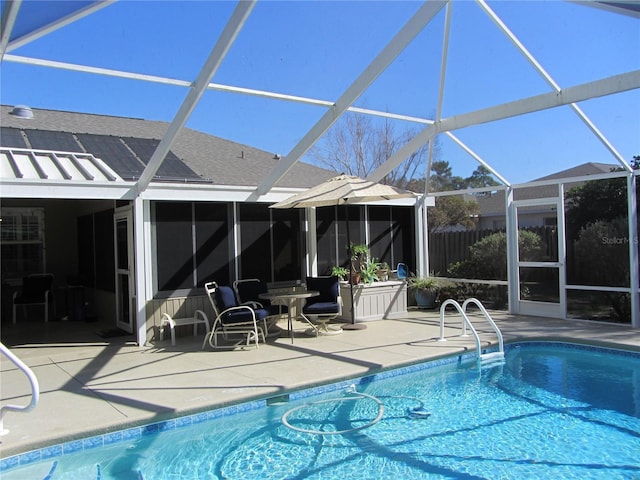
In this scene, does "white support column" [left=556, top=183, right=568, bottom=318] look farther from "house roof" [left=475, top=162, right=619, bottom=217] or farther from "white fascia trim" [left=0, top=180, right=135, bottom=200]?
"white fascia trim" [left=0, top=180, right=135, bottom=200]

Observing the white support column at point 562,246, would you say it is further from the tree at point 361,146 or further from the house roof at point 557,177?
the tree at point 361,146

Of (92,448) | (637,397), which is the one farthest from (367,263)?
(92,448)

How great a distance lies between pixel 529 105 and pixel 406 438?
243 inches

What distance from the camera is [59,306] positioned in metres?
12.5

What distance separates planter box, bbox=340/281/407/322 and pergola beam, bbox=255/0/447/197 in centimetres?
304

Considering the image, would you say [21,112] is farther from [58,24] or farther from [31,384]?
[31,384]

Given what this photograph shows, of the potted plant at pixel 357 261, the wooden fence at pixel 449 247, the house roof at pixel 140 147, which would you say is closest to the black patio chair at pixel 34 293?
the house roof at pixel 140 147

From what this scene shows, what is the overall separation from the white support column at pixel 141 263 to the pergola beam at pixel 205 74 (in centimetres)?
61

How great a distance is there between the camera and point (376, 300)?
10.7 metres

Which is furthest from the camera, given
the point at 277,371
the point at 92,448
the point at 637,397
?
the point at 277,371

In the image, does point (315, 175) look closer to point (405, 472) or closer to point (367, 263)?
point (367, 263)

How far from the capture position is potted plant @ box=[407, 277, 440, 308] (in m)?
11.9

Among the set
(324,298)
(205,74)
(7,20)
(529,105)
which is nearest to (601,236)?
(529,105)

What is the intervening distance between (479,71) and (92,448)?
1014cm
